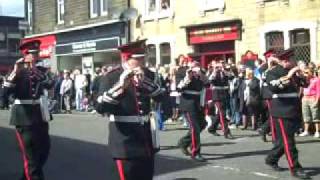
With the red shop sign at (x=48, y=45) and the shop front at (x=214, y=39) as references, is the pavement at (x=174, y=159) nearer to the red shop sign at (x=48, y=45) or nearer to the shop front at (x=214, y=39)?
the shop front at (x=214, y=39)

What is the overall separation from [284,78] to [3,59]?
167ft

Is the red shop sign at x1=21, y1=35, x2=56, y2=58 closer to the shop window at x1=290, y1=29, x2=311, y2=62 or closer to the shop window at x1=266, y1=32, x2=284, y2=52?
the shop window at x1=266, y1=32, x2=284, y2=52

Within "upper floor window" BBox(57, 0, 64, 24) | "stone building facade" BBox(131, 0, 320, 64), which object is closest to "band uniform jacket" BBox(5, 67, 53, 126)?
"stone building facade" BBox(131, 0, 320, 64)

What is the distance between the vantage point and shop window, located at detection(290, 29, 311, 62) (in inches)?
778

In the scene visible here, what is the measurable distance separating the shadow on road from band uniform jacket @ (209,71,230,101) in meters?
2.77

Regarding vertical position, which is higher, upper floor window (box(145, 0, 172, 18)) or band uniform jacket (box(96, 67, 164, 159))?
upper floor window (box(145, 0, 172, 18))

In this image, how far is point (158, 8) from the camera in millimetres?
26734

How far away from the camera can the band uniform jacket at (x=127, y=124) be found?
254 inches

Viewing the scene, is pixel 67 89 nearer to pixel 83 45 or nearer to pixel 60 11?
pixel 83 45

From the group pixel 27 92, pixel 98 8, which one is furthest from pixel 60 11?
pixel 27 92

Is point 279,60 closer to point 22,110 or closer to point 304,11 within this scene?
point 22,110

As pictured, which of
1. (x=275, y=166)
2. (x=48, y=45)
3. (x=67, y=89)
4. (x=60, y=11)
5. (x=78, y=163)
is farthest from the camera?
(x=48, y=45)

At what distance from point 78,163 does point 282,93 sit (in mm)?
4055

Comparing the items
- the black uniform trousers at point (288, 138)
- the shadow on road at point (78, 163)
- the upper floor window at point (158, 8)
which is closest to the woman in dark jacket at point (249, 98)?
the shadow on road at point (78, 163)
